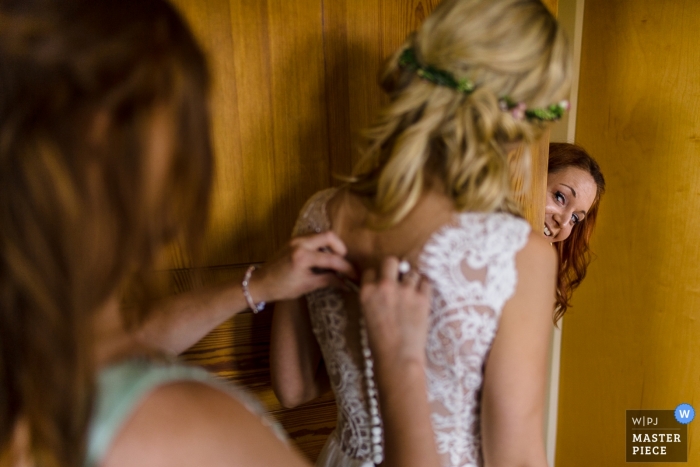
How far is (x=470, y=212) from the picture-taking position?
74cm

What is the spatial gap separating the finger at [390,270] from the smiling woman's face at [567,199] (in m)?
1.19

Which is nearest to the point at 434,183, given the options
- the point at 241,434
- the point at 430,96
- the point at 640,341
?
the point at 430,96

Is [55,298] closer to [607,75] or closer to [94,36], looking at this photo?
[94,36]

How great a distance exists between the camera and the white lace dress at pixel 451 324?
718 mm

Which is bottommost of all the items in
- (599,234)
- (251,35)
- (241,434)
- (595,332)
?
(595,332)

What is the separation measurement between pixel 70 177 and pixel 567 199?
1682 millimetres

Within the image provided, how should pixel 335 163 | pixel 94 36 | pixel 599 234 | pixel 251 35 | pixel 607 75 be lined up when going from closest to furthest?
pixel 94 36 < pixel 251 35 < pixel 335 163 < pixel 607 75 < pixel 599 234

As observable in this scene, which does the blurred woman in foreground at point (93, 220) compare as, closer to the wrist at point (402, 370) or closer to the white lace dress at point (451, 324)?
the wrist at point (402, 370)

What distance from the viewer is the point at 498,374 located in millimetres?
751

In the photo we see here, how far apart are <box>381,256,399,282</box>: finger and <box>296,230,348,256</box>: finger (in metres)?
0.11

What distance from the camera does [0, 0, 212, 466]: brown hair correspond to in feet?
1.27

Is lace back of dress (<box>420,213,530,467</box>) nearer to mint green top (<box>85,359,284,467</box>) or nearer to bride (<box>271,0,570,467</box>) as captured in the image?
bride (<box>271,0,570,467</box>)

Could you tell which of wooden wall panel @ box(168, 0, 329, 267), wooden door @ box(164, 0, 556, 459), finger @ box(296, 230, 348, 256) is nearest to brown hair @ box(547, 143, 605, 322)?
wooden door @ box(164, 0, 556, 459)

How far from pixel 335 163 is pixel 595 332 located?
151cm
